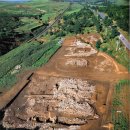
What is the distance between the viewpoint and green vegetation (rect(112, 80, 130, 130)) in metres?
23.2

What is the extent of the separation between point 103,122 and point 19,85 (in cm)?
1238

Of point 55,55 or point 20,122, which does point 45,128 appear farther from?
point 55,55

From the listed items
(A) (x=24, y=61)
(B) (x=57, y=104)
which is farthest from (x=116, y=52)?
(B) (x=57, y=104)

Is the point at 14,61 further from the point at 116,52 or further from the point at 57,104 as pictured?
the point at 57,104

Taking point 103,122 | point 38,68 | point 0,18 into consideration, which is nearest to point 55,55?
point 38,68

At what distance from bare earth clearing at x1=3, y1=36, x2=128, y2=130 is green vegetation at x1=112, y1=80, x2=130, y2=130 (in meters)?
0.59

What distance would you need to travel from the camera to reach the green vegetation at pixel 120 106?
23172mm

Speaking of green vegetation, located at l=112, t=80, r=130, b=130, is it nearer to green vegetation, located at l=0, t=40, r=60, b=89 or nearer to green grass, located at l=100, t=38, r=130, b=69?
green grass, located at l=100, t=38, r=130, b=69

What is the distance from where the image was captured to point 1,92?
31484 mm

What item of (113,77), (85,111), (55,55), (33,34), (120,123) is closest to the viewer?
(120,123)

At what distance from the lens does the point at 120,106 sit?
2636cm

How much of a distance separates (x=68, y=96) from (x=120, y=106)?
5.21m

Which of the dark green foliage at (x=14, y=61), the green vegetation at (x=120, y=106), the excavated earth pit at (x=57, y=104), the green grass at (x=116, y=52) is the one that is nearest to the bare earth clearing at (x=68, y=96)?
the excavated earth pit at (x=57, y=104)

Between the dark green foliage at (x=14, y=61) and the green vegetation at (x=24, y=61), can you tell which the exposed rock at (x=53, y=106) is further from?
the dark green foliage at (x=14, y=61)
